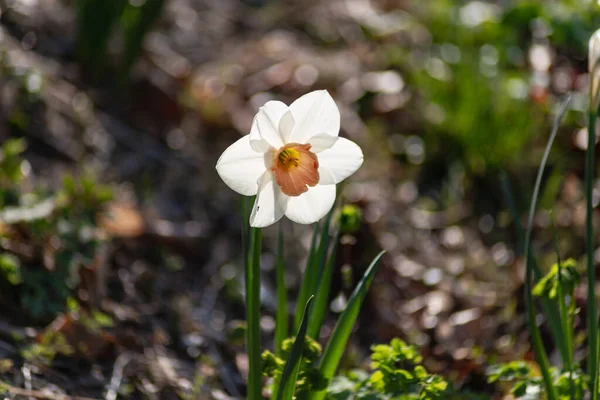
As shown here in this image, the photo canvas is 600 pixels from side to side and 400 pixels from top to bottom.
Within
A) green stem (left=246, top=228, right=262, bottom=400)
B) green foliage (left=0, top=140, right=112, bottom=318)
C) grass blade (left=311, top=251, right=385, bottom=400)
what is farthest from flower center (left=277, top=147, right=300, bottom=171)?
green foliage (left=0, top=140, right=112, bottom=318)

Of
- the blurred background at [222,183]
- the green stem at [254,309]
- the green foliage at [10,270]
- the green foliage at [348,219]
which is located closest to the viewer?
the green stem at [254,309]

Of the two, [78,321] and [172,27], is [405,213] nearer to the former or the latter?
[78,321]

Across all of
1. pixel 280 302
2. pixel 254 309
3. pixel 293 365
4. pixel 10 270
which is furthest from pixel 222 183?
pixel 293 365

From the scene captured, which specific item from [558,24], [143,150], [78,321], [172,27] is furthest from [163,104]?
[558,24]

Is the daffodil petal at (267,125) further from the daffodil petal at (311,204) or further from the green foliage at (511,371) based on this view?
the green foliage at (511,371)

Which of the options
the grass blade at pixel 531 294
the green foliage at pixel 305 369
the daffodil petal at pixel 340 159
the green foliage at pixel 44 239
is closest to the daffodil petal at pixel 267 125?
the daffodil petal at pixel 340 159

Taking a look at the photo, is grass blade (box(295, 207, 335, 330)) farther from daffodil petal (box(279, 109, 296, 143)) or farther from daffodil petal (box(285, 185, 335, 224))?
daffodil petal (box(279, 109, 296, 143))

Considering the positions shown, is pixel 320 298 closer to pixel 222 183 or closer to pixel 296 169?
pixel 296 169
